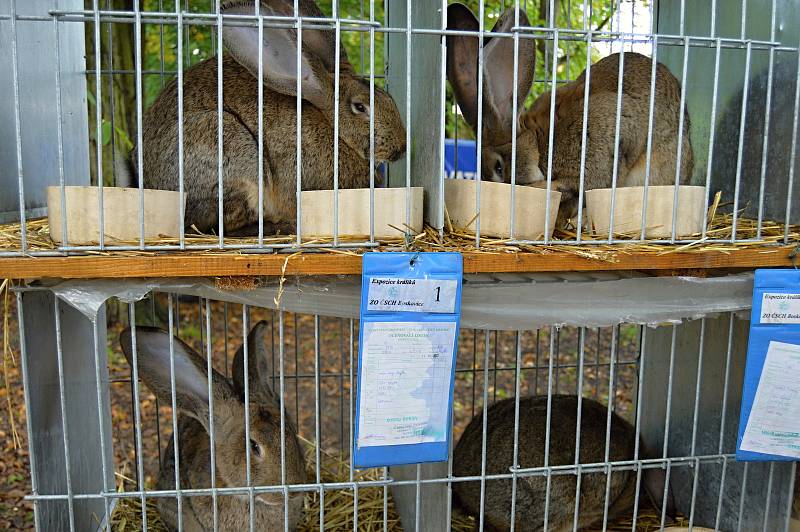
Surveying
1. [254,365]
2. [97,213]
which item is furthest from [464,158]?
[97,213]

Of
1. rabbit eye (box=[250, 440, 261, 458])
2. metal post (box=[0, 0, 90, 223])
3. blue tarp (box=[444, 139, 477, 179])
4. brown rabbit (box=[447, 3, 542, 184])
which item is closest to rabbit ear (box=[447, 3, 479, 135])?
brown rabbit (box=[447, 3, 542, 184])

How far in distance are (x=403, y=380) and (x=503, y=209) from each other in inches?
26.8

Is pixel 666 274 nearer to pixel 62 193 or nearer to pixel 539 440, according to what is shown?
pixel 539 440

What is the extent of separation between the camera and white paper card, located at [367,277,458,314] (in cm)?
218

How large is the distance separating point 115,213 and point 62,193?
168 mm

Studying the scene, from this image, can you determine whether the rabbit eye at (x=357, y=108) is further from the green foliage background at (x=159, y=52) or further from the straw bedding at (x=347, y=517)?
the green foliage background at (x=159, y=52)

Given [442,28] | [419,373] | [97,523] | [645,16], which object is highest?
[645,16]

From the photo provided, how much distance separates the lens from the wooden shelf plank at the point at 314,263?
2.03m

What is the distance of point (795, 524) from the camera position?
3111 mm

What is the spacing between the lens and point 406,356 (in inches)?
89.3

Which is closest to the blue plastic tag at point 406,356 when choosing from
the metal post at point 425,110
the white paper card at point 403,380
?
the white paper card at point 403,380

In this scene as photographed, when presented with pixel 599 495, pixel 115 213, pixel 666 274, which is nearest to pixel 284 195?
pixel 115 213

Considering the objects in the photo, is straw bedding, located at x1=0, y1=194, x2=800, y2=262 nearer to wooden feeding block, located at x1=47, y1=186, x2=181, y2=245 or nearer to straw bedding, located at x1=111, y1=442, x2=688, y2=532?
wooden feeding block, located at x1=47, y1=186, x2=181, y2=245

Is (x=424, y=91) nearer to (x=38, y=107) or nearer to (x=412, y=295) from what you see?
(x=412, y=295)
